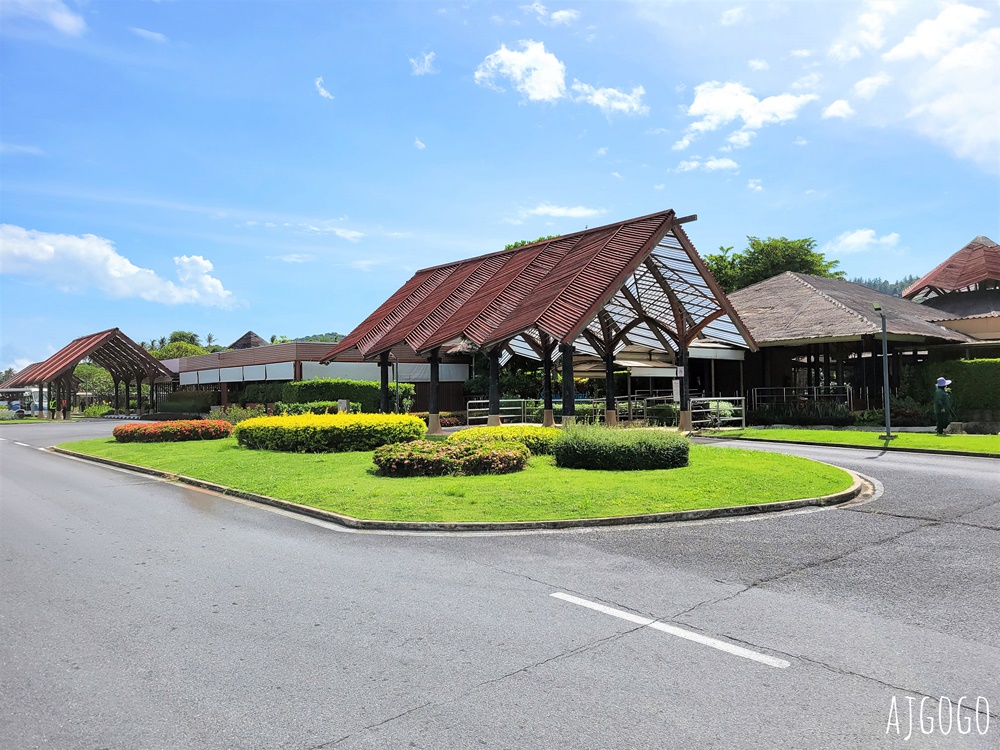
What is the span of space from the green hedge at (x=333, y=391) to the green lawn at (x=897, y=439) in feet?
65.0

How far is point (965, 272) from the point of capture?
45344 mm

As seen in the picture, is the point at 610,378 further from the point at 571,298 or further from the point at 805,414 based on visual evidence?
the point at 571,298

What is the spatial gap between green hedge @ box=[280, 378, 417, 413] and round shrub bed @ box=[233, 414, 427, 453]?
15.2m

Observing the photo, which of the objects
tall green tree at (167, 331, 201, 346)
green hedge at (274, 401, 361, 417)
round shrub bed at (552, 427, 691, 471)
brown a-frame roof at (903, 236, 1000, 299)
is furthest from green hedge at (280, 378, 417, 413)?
tall green tree at (167, 331, 201, 346)

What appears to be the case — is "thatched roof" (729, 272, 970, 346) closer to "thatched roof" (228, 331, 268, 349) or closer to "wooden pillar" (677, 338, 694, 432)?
"wooden pillar" (677, 338, 694, 432)

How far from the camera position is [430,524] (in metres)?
9.27

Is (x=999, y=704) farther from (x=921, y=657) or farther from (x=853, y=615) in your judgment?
(x=853, y=615)

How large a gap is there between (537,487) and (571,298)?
844 cm

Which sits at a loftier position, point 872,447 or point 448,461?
point 448,461

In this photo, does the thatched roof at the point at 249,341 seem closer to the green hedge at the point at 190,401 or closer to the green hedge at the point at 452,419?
the green hedge at the point at 190,401

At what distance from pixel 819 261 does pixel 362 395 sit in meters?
36.7

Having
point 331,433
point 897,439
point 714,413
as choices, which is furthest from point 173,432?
point 897,439

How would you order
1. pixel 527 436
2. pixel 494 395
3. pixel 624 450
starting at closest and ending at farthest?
1. pixel 624 450
2. pixel 527 436
3. pixel 494 395

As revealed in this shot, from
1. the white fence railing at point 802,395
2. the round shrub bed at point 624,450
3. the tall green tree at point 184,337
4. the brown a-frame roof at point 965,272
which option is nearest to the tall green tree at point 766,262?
the brown a-frame roof at point 965,272
